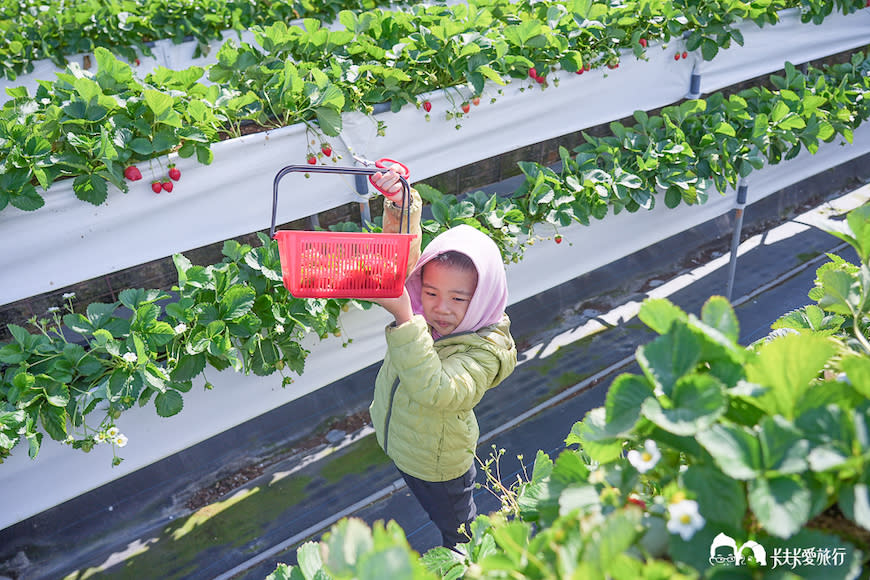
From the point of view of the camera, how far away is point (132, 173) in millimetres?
2211

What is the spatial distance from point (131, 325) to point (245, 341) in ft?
1.24

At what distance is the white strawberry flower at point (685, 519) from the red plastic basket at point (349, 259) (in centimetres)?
108

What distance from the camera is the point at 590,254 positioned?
3.45 metres

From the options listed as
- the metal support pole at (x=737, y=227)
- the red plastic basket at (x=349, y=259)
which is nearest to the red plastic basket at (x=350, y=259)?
the red plastic basket at (x=349, y=259)

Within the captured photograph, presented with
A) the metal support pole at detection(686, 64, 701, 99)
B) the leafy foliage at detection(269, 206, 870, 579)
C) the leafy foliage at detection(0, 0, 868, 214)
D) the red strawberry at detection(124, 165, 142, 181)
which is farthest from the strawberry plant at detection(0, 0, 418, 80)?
the leafy foliage at detection(269, 206, 870, 579)

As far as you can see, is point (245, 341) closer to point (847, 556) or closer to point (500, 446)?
point (500, 446)

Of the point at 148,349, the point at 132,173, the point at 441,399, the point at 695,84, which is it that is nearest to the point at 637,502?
the point at 441,399

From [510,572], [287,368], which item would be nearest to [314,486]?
[287,368]

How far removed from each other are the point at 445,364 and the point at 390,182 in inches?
22.0

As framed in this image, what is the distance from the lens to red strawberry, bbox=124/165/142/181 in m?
2.21

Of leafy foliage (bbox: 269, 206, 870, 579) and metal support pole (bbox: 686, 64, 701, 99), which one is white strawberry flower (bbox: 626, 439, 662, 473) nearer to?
leafy foliage (bbox: 269, 206, 870, 579)

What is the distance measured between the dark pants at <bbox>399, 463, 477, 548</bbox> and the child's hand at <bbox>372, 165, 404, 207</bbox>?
860 mm

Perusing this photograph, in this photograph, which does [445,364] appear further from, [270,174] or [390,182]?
[270,174]

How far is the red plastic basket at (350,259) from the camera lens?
5.52 feet
